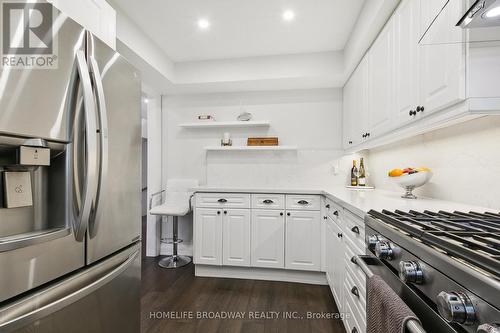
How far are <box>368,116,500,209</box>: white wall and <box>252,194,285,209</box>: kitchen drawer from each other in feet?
4.05

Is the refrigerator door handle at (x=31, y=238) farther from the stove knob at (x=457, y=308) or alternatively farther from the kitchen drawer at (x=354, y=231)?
the kitchen drawer at (x=354, y=231)

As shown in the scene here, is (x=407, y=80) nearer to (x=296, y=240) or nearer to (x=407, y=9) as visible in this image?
(x=407, y=9)

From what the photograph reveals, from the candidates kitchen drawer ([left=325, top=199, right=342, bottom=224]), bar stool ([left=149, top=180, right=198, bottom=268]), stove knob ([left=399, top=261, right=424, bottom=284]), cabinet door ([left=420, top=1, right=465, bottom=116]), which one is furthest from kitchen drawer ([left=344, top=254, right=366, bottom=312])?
bar stool ([left=149, top=180, right=198, bottom=268])

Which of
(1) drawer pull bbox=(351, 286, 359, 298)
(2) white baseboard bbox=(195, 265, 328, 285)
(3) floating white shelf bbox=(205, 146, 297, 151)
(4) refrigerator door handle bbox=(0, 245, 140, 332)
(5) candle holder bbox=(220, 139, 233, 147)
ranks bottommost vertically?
(2) white baseboard bbox=(195, 265, 328, 285)

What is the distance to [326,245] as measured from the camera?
2.38 m

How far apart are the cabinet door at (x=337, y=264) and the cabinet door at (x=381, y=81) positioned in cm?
89

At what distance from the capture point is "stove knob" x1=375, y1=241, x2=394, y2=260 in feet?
2.63

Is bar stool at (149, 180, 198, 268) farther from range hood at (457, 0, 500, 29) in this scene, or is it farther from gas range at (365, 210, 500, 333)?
range hood at (457, 0, 500, 29)

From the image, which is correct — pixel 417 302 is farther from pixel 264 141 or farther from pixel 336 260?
pixel 264 141

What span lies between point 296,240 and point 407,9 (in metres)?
2.14

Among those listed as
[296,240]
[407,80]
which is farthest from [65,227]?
[296,240]

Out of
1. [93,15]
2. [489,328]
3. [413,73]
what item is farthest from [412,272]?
[93,15]

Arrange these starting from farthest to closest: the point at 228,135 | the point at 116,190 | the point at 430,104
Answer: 1. the point at 228,135
2. the point at 430,104
3. the point at 116,190

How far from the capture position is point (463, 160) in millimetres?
1445
